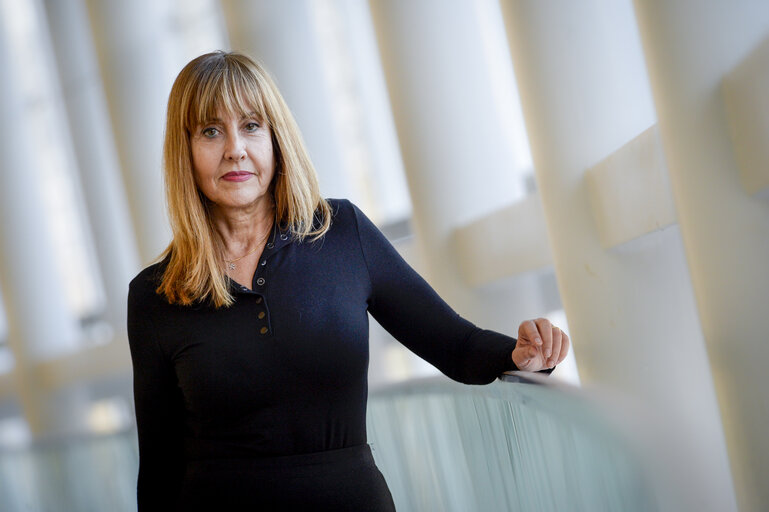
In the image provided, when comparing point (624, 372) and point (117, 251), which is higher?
point (117, 251)

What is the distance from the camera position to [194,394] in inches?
113

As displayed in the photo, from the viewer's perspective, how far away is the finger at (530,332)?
265 centimetres

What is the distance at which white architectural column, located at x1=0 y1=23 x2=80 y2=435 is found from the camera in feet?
46.6

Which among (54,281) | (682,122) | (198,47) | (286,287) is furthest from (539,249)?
(54,281)

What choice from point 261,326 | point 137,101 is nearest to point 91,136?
point 137,101

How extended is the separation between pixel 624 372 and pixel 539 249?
153cm

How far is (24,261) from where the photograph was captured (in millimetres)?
14312

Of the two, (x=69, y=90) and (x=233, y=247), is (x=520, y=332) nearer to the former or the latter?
(x=233, y=247)

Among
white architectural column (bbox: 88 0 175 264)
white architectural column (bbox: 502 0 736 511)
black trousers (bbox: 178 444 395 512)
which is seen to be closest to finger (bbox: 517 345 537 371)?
black trousers (bbox: 178 444 395 512)

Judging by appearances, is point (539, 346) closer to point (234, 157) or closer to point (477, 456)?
point (477, 456)

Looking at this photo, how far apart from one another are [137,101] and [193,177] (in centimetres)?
871

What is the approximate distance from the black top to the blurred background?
A: 0.61 metres

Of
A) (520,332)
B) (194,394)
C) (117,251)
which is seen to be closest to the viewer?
(520,332)

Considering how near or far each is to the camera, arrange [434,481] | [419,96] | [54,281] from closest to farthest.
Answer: [434,481] < [419,96] < [54,281]
